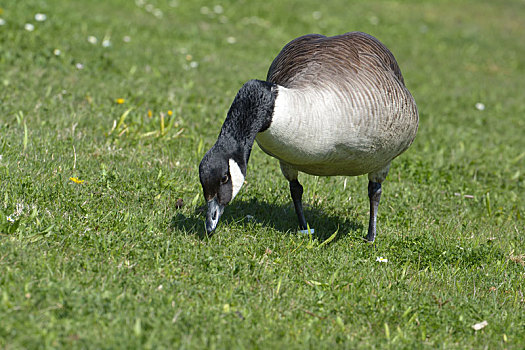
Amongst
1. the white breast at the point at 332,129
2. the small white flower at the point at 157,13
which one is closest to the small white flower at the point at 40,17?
the small white flower at the point at 157,13

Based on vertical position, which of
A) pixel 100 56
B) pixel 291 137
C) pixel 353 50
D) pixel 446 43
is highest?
pixel 353 50

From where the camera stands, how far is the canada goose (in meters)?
4.09

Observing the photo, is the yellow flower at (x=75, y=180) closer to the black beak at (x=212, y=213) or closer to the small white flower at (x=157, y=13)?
the black beak at (x=212, y=213)

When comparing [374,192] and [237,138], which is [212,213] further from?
[374,192]

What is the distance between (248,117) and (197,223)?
1.27 meters

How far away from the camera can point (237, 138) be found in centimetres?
409

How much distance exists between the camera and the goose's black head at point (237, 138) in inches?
159

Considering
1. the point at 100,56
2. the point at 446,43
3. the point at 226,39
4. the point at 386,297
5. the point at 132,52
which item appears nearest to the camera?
the point at 386,297

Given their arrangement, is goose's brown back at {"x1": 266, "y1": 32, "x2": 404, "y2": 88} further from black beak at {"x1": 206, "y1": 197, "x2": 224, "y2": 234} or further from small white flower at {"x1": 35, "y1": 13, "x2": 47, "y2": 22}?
small white flower at {"x1": 35, "y1": 13, "x2": 47, "y2": 22}

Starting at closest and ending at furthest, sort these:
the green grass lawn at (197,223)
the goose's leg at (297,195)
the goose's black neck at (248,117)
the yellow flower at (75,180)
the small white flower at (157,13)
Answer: the green grass lawn at (197,223), the goose's black neck at (248,117), the yellow flower at (75,180), the goose's leg at (297,195), the small white flower at (157,13)

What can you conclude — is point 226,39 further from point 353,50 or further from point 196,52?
point 353,50

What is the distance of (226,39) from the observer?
1234 cm

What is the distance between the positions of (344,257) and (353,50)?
1.84 metres

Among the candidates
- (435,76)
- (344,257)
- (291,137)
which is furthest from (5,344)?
(435,76)
